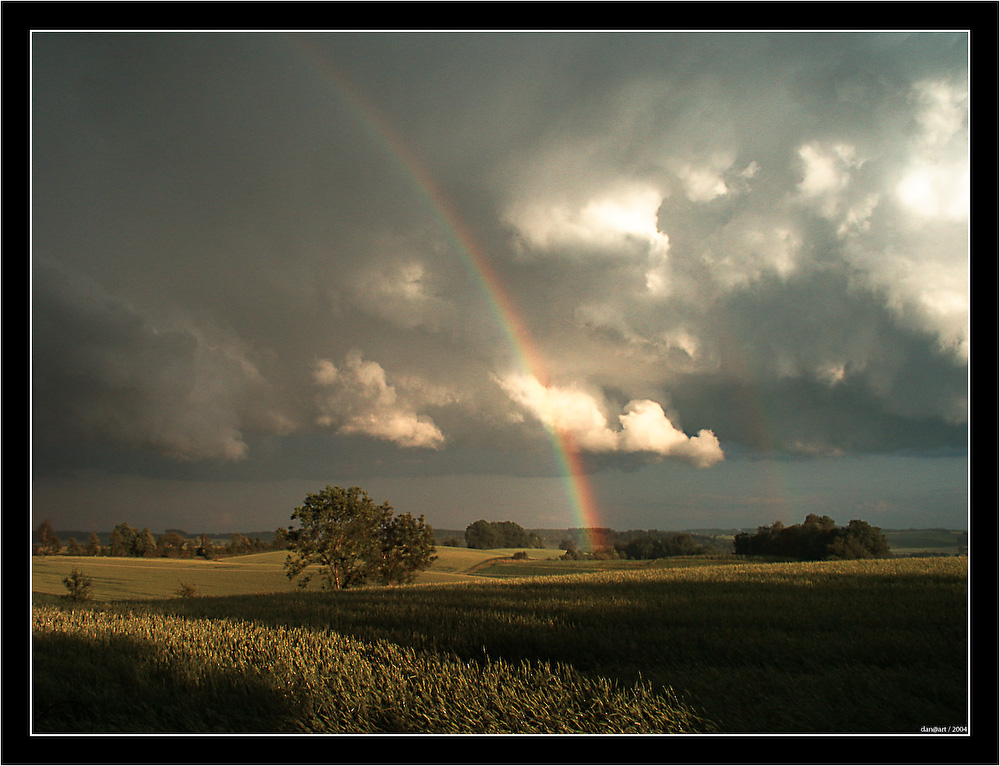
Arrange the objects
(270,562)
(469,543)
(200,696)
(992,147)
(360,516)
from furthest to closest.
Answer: (469,543) < (270,562) < (360,516) < (992,147) < (200,696)

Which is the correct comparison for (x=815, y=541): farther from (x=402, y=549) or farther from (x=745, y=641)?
(x=402, y=549)

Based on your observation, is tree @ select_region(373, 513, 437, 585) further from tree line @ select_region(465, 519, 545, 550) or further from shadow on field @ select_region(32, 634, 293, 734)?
shadow on field @ select_region(32, 634, 293, 734)

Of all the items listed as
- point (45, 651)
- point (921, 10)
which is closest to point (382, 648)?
point (45, 651)

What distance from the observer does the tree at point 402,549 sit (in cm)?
7031

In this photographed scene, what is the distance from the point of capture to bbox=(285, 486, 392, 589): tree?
6034 cm

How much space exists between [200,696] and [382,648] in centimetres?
233

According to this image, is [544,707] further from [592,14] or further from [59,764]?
[592,14]

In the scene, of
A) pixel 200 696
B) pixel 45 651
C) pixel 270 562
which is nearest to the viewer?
pixel 200 696

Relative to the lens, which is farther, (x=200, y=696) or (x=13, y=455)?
(x=13, y=455)

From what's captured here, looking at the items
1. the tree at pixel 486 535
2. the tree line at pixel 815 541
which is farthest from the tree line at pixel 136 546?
the tree line at pixel 815 541

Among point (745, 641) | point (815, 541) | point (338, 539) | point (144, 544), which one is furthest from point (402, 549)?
point (745, 641)

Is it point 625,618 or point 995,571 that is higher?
point 995,571

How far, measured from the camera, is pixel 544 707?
470 centimetres

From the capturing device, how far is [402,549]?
72875 mm
